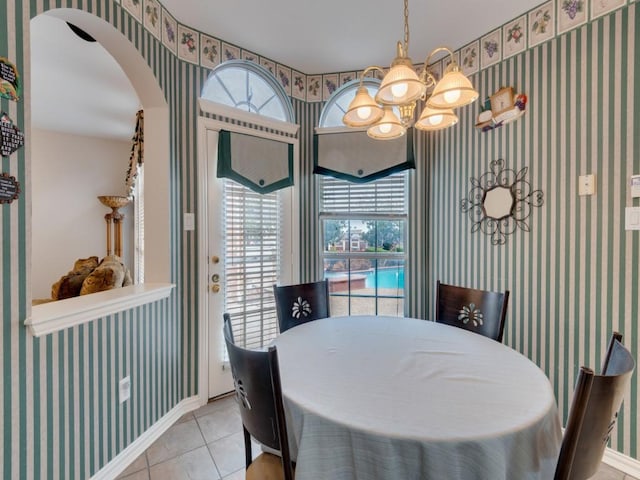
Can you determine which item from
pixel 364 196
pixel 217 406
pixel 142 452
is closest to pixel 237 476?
pixel 142 452

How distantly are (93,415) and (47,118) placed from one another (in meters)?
4.16

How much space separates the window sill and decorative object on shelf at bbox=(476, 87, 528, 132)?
2607mm

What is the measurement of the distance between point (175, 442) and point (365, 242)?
82.1 inches

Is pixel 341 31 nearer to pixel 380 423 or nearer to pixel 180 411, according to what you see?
pixel 380 423

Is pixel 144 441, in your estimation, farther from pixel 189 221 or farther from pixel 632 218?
pixel 632 218

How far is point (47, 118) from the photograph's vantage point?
398 centimetres

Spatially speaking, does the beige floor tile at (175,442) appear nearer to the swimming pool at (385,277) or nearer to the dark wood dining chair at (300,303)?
the dark wood dining chair at (300,303)

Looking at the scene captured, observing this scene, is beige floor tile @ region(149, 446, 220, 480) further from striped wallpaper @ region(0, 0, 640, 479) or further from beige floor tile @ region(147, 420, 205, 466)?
striped wallpaper @ region(0, 0, 640, 479)

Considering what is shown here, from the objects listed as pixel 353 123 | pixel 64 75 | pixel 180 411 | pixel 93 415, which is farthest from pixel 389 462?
pixel 64 75

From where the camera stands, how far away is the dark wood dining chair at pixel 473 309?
1.71m

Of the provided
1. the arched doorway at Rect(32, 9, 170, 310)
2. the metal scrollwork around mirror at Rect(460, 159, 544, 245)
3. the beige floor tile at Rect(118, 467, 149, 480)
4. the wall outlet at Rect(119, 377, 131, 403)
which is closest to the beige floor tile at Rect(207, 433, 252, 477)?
the beige floor tile at Rect(118, 467, 149, 480)

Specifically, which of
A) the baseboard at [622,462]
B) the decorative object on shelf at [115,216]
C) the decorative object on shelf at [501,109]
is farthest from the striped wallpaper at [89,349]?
the decorative object on shelf at [115,216]

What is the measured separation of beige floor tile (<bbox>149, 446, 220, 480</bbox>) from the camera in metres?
1.66

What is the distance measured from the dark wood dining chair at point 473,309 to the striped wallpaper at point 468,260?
593 millimetres
